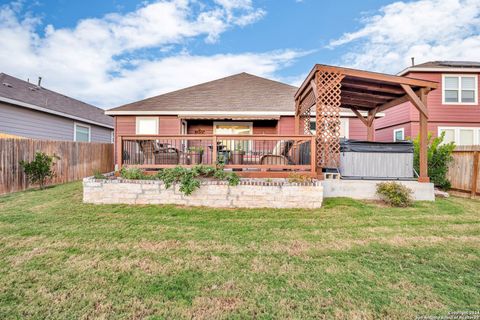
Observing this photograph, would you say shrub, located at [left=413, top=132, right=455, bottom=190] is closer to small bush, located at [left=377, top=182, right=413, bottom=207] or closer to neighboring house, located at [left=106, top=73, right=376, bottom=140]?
small bush, located at [left=377, top=182, right=413, bottom=207]

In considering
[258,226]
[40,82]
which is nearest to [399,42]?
[258,226]

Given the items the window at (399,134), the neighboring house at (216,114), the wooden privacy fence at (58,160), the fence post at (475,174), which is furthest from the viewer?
the window at (399,134)

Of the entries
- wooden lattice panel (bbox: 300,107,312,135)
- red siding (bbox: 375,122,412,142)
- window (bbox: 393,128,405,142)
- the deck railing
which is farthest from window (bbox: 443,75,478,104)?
the deck railing

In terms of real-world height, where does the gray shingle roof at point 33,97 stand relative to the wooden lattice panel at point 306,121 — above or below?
above

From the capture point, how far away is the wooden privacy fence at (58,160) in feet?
23.5

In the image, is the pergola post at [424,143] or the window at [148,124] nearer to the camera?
the pergola post at [424,143]

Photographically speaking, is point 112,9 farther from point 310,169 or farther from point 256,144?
point 310,169

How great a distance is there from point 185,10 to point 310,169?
34.8 ft

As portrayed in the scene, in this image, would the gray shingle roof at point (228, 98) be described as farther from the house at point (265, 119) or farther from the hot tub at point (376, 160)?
the hot tub at point (376, 160)

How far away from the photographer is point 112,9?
11219 mm

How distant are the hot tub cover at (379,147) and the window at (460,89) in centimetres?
860

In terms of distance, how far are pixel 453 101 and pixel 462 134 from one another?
1.78 meters

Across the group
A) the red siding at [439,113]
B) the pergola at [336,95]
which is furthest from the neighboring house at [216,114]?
the red siding at [439,113]

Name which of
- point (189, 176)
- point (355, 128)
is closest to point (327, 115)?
point (189, 176)
